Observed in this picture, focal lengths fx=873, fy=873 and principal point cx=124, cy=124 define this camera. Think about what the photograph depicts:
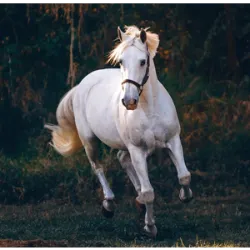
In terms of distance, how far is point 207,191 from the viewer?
1100cm

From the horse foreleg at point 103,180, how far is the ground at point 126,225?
144 millimetres

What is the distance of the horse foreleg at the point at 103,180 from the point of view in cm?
967

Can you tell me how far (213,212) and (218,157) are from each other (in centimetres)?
173

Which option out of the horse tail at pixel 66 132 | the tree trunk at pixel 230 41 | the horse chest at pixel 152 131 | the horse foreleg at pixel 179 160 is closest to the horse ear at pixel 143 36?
the horse chest at pixel 152 131

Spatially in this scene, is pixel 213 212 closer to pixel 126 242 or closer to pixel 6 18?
pixel 126 242

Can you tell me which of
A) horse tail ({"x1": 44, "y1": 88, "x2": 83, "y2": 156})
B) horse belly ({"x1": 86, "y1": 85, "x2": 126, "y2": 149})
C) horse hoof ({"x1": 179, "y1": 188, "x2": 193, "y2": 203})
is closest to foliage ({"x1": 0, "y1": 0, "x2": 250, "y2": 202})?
horse tail ({"x1": 44, "y1": 88, "x2": 83, "y2": 156})

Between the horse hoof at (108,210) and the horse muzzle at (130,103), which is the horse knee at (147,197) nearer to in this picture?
the horse muzzle at (130,103)

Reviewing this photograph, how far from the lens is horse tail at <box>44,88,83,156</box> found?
10.8m

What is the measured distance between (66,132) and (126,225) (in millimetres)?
2238

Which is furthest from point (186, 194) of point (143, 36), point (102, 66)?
point (102, 66)

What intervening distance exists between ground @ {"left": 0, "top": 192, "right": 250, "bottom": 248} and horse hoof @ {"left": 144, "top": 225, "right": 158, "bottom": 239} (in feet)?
0.21

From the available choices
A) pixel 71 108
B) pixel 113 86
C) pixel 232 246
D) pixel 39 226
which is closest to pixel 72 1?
pixel 71 108

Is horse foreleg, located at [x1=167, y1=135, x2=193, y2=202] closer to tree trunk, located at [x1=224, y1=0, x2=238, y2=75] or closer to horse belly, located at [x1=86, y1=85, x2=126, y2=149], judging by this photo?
horse belly, located at [x1=86, y1=85, x2=126, y2=149]

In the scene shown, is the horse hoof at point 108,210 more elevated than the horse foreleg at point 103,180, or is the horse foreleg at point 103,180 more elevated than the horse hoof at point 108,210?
the horse foreleg at point 103,180
